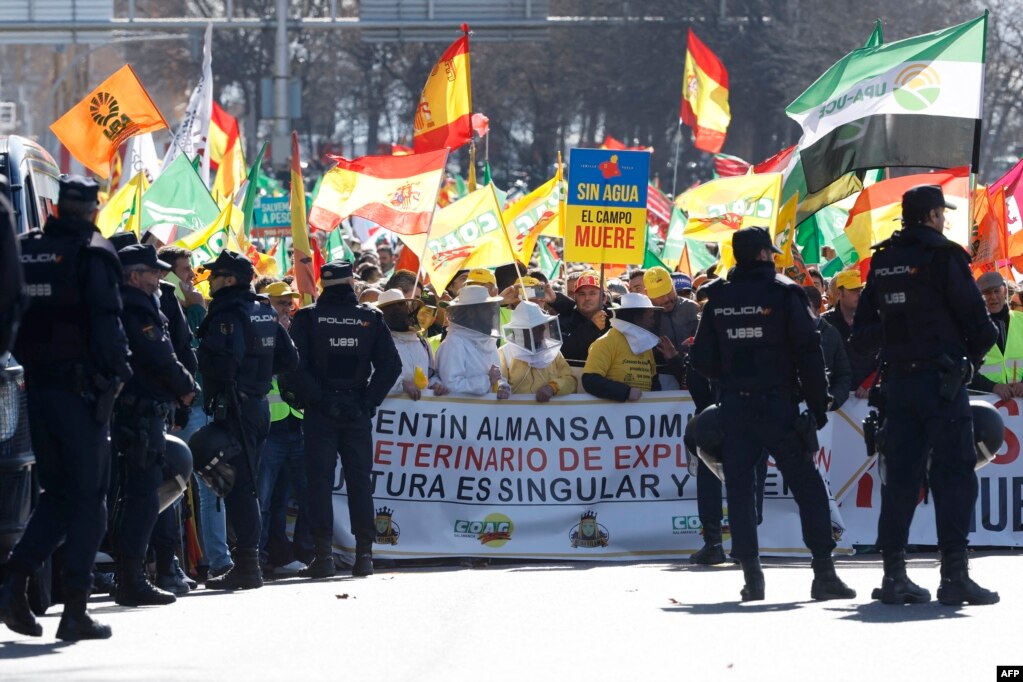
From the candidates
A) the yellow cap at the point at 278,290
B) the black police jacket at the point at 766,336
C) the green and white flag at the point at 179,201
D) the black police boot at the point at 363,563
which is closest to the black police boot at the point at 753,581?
the black police jacket at the point at 766,336

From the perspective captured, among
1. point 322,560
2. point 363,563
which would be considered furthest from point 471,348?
point 322,560

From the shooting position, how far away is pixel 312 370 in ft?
38.1

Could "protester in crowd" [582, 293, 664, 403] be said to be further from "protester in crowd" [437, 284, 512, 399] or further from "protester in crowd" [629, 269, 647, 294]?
"protester in crowd" [629, 269, 647, 294]

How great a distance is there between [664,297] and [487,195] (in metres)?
3.26

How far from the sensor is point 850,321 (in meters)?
13.2

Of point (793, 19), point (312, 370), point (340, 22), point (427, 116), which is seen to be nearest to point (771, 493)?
point (312, 370)

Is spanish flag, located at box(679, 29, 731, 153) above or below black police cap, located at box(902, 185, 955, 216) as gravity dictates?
above

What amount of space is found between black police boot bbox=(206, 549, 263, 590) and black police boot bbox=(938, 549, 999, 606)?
144 inches

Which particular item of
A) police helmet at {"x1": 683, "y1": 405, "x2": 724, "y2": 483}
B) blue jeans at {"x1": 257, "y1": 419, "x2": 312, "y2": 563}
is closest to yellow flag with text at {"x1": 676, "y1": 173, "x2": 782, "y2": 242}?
blue jeans at {"x1": 257, "y1": 419, "x2": 312, "y2": 563}

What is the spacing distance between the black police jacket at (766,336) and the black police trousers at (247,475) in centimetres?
263

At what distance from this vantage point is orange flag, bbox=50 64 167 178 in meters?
18.5

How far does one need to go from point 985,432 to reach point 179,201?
8884 millimetres

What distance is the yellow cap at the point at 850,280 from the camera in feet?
43.3

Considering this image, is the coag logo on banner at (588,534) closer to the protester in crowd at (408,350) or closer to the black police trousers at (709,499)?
the black police trousers at (709,499)
